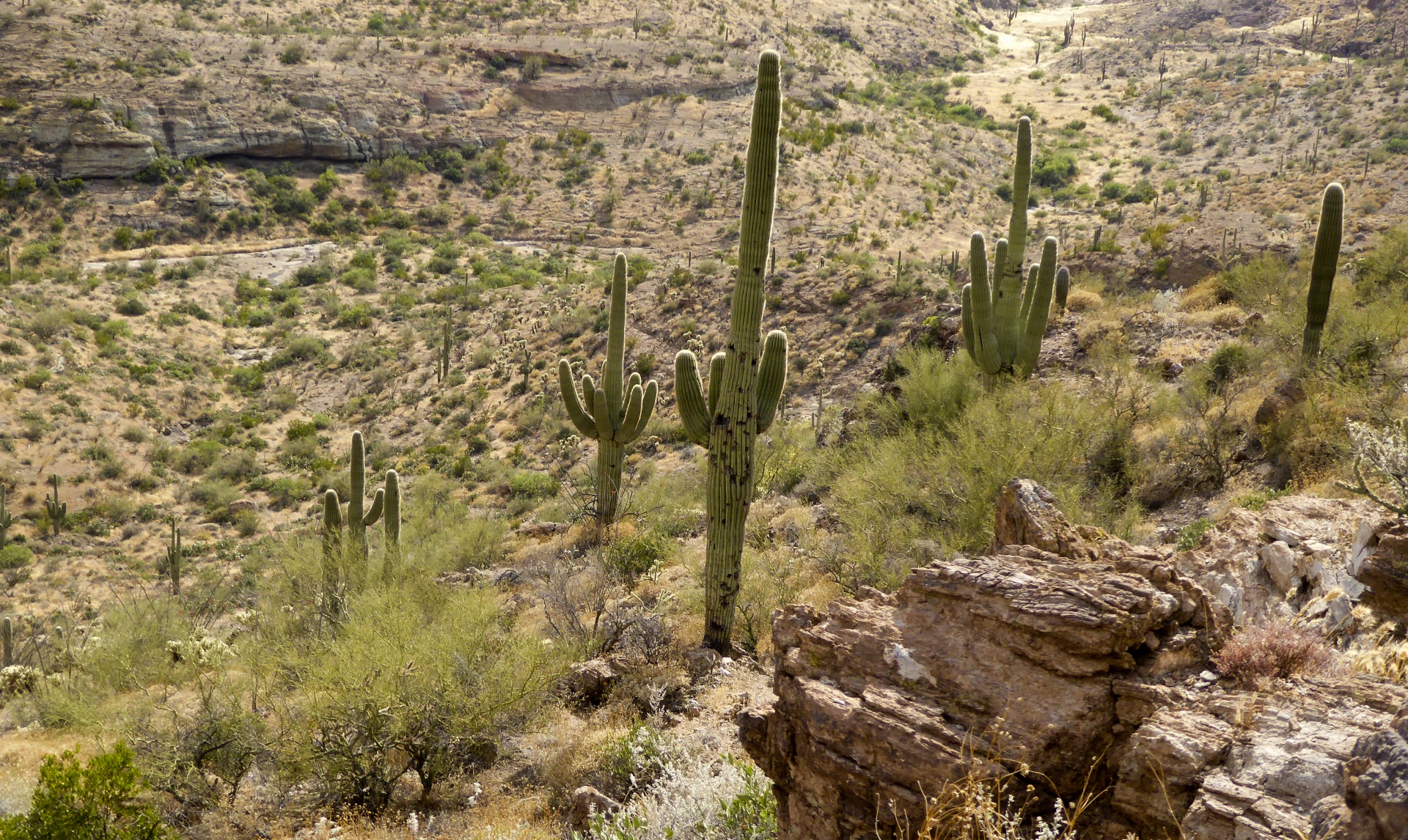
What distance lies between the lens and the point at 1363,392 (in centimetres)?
Answer: 1081

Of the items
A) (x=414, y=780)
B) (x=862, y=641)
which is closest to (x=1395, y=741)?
(x=862, y=641)

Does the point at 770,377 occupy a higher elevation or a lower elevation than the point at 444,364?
higher

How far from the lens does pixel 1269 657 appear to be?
405 cm

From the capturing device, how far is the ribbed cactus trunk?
886 centimetres

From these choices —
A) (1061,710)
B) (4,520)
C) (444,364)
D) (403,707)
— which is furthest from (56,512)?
(1061,710)

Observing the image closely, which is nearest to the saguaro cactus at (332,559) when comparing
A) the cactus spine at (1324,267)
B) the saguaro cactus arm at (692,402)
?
A: the saguaro cactus arm at (692,402)

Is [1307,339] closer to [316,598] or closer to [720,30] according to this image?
[316,598]

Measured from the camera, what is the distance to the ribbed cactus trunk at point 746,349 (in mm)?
8859

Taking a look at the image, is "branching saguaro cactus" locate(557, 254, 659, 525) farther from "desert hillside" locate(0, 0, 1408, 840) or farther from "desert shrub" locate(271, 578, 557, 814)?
"desert shrub" locate(271, 578, 557, 814)

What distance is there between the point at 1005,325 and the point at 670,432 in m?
10.4

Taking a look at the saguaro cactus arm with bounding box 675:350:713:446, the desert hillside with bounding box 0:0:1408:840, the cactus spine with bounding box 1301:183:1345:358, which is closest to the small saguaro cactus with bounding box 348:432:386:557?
the desert hillside with bounding box 0:0:1408:840

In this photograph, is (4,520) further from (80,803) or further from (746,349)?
(746,349)

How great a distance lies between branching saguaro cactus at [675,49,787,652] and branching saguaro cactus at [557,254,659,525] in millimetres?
5694

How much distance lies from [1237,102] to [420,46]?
44268 mm
